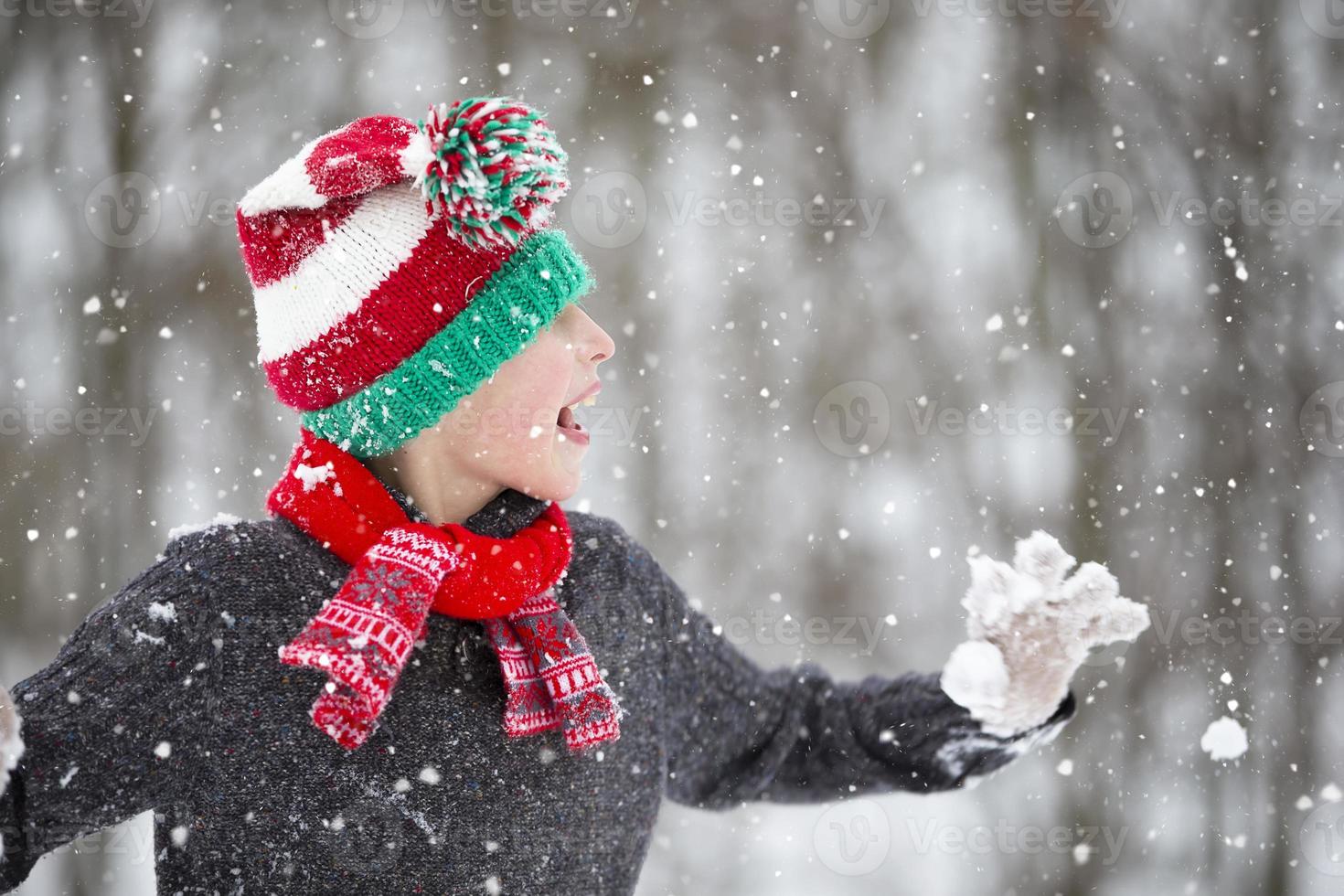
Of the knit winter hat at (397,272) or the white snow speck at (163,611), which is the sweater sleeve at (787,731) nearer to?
the knit winter hat at (397,272)

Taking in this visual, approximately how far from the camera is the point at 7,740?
0.96 m

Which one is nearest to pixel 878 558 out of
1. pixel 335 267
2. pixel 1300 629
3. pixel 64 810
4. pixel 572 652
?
pixel 1300 629

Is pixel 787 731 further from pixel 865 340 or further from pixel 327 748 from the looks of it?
pixel 865 340

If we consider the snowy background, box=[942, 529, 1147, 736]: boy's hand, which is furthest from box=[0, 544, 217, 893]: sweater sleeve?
the snowy background

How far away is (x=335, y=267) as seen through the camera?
122 centimetres

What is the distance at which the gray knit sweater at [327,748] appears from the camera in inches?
41.5

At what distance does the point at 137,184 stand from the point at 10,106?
14.2 inches

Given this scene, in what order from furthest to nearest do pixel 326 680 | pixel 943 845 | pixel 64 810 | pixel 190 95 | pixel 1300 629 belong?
pixel 943 845 < pixel 190 95 < pixel 1300 629 < pixel 326 680 < pixel 64 810

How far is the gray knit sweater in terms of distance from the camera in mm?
1054

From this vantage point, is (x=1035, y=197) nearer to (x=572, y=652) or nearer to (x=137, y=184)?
(x=572, y=652)

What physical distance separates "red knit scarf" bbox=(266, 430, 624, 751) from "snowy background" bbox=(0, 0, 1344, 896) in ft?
4.46

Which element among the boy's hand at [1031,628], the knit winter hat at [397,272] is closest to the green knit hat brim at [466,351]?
the knit winter hat at [397,272]

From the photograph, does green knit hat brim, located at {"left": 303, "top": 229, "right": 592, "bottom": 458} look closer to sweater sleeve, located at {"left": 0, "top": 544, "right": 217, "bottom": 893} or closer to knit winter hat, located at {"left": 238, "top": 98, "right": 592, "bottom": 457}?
knit winter hat, located at {"left": 238, "top": 98, "right": 592, "bottom": 457}

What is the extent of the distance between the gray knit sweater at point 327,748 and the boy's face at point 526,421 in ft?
0.18
